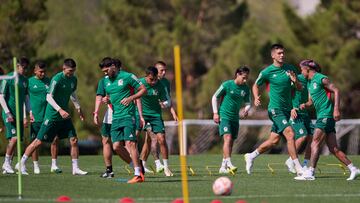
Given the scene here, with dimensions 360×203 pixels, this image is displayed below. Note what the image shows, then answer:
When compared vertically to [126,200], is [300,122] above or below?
above

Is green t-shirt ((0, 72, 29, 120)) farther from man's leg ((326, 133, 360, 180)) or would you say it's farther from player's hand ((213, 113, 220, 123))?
man's leg ((326, 133, 360, 180))

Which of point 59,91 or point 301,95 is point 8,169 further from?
point 301,95

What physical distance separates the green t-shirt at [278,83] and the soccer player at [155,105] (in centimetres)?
222

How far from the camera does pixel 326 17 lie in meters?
48.8

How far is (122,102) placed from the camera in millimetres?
19562

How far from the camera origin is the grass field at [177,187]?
54.7 feet

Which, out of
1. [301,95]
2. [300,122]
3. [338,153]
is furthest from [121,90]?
[301,95]

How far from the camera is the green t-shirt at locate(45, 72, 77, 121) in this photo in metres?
21.7

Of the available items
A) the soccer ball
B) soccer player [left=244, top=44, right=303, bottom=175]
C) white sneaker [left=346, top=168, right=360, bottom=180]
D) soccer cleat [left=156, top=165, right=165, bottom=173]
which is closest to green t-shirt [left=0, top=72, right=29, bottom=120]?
soccer cleat [left=156, top=165, right=165, bottom=173]

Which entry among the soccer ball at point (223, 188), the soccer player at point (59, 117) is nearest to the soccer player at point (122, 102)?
the soccer player at point (59, 117)

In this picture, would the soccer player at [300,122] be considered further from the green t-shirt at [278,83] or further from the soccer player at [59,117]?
the soccer player at [59,117]

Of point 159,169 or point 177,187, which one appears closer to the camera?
point 177,187

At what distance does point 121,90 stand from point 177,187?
2356 millimetres

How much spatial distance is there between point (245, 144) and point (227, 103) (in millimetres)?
25540
